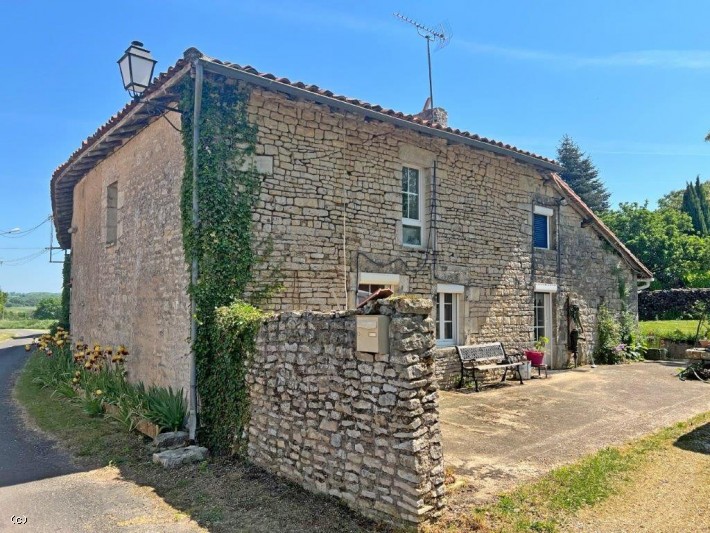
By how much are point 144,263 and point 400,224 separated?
4691mm

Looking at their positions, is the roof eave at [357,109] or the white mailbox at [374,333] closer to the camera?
the white mailbox at [374,333]

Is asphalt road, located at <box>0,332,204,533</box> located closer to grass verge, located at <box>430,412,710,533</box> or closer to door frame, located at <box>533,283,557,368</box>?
grass verge, located at <box>430,412,710,533</box>

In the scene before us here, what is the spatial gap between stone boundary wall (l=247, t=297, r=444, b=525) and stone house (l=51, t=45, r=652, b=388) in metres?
2.16

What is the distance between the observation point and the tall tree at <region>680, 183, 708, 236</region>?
36434mm

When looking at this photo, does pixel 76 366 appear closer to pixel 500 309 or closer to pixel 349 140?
pixel 349 140

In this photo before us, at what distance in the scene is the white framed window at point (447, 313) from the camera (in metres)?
10.2

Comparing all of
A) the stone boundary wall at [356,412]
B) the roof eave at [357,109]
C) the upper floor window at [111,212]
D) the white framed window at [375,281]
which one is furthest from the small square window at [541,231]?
the upper floor window at [111,212]

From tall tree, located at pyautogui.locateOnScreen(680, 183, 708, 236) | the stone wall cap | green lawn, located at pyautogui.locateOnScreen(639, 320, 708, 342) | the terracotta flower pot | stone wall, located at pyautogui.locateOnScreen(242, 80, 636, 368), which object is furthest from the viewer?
tall tree, located at pyautogui.locateOnScreen(680, 183, 708, 236)

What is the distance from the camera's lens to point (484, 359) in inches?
407

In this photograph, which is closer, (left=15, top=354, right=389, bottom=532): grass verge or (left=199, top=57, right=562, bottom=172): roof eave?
(left=15, top=354, right=389, bottom=532): grass verge

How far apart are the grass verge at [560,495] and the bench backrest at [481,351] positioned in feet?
13.4

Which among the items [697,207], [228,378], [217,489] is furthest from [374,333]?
[697,207]

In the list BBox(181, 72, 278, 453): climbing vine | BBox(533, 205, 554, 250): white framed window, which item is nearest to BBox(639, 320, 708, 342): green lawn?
BBox(533, 205, 554, 250): white framed window

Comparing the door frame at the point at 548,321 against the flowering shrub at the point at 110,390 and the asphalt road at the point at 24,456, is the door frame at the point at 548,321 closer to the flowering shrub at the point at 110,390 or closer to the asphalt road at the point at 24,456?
the flowering shrub at the point at 110,390
